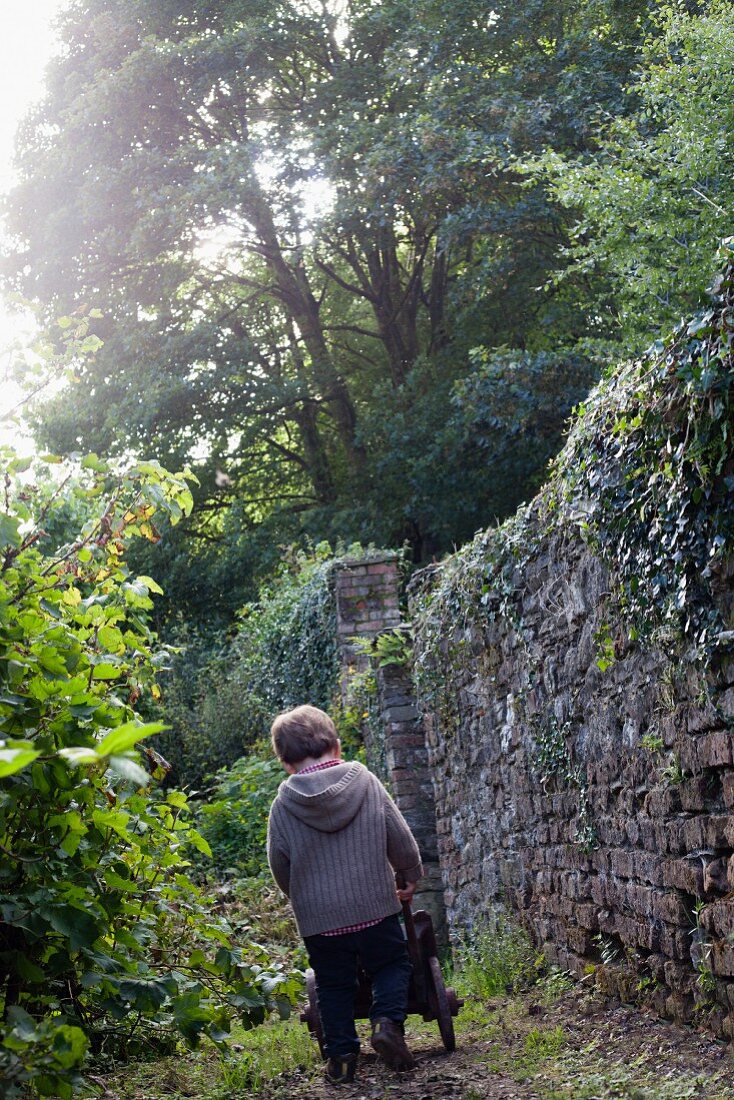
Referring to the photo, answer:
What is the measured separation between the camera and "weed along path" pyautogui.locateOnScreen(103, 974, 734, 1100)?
13.0ft

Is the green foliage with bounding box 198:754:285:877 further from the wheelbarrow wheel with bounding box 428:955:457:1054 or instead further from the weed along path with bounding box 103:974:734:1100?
the wheelbarrow wheel with bounding box 428:955:457:1054

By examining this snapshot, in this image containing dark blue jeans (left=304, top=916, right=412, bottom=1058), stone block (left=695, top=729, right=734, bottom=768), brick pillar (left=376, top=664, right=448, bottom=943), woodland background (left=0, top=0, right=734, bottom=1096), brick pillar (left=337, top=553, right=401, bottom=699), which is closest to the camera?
stone block (left=695, top=729, right=734, bottom=768)

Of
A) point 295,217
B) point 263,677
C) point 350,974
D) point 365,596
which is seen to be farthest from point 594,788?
point 295,217

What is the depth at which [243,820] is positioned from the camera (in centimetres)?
1192

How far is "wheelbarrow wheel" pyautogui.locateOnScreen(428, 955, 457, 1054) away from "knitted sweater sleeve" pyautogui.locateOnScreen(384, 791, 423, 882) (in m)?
0.38

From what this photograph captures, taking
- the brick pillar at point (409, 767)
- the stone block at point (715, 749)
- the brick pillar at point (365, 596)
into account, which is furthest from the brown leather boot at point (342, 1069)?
the brick pillar at point (365, 596)

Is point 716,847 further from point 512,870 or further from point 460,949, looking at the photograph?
point 460,949

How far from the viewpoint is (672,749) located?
14.3 feet

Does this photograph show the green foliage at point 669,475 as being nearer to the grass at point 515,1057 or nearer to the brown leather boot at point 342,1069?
the grass at point 515,1057

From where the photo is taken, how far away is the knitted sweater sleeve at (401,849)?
4980mm

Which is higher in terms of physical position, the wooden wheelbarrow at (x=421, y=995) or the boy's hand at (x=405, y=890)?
the boy's hand at (x=405, y=890)

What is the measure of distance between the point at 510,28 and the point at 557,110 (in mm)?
2764

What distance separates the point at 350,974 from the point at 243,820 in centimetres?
716

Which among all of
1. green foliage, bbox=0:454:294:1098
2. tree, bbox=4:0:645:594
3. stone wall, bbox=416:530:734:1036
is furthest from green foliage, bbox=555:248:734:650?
tree, bbox=4:0:645:594
